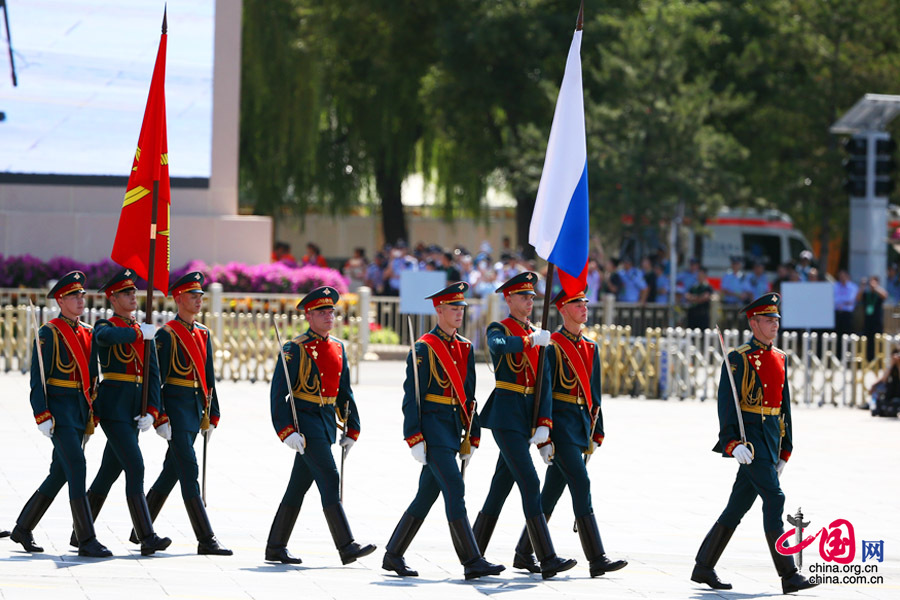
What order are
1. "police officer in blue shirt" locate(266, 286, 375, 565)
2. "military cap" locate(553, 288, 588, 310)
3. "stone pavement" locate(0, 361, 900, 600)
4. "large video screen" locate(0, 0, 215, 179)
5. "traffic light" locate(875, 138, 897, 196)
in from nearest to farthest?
"stone pavement" locate(0, 361, 900, 600) < "police officer in blue shirt" locate(266, 286, 375, 565) < "military cap" locate(553, 288, 588, 310) < "traffic light" locate(875, 138, 897, 196) < "large video screen" locate(0, 0, 215, 179)

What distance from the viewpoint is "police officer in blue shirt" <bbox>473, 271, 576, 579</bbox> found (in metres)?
8.63

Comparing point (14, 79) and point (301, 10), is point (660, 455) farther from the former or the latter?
point (301, 10)

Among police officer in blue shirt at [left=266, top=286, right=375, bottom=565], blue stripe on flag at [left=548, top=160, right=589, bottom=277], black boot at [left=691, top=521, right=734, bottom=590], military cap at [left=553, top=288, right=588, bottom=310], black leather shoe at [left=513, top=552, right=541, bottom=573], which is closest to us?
black boot at [left=691, top=521, right=734, bottom=590]

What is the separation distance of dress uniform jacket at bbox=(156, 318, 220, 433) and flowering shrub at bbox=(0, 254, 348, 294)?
1498 centimetres

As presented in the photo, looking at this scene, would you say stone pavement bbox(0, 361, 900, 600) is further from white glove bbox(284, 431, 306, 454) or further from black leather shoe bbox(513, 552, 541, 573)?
white glove bbox(284, 431, 306, 454)

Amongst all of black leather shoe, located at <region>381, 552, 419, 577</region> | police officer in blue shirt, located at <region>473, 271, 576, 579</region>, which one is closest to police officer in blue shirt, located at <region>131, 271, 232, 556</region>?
black leather shoe, located at <region>381, 552, 419, 577</region>

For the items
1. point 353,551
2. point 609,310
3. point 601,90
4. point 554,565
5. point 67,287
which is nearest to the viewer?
point 554,565

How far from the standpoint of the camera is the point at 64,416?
29.4 ft

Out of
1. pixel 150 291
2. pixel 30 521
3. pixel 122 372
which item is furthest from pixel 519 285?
pixel 30 521

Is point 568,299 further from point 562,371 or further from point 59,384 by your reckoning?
point 59,384

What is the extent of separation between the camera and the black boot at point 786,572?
8.33 meters

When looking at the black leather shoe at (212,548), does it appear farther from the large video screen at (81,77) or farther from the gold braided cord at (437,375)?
the large video screen at (81,77)

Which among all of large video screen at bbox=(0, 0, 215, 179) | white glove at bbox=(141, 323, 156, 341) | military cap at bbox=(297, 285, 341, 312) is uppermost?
large video screen at bbox=(0, 0, 215, 179)

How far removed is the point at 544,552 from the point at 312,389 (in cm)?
173
